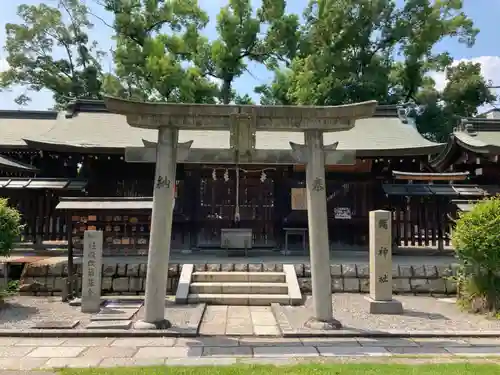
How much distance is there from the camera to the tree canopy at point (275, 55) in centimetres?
2962

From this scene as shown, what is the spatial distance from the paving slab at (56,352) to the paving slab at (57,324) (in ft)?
3.46

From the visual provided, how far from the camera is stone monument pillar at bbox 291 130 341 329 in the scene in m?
7.68

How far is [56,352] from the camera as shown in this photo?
6.26 meters

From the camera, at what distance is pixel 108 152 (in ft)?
44.7

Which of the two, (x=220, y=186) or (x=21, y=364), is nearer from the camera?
(x=21, y=364)

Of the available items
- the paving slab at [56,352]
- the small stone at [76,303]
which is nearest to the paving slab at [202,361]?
the paving slab at [56,352]

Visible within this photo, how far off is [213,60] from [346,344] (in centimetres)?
2923

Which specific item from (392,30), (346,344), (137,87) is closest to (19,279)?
(346,344)

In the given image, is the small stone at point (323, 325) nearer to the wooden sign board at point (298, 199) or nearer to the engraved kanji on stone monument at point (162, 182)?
the engraved kanji on stone monument at point (162, 182)

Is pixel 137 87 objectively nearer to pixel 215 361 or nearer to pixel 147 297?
pixel 147 297

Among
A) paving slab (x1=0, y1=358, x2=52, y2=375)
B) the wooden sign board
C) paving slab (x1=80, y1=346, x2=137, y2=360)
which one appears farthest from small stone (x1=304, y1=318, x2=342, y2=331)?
the wooden sign board

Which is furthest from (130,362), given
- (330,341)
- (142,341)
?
(330,341)

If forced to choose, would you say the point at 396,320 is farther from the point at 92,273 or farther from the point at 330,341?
the point at 92,273

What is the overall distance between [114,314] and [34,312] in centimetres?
176
